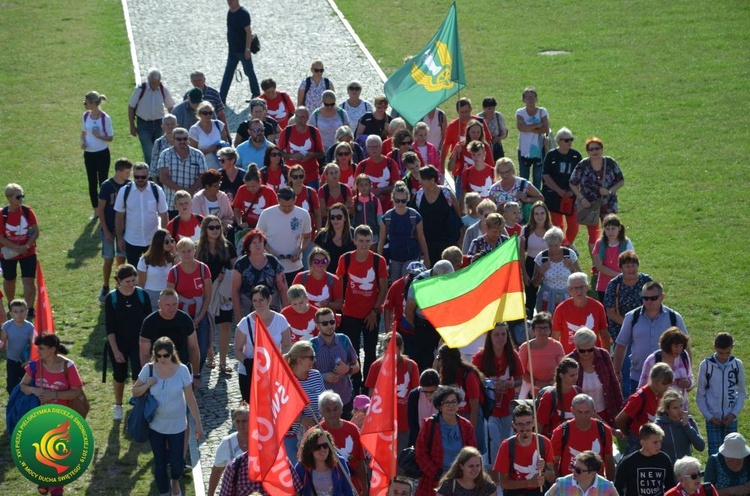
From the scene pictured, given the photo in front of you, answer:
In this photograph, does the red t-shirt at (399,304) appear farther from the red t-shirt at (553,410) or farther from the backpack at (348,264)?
the red t-shirt at (553,410)

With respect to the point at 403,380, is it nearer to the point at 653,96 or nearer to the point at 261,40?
the point at 653,96

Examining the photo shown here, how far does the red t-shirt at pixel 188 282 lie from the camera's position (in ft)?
50.4

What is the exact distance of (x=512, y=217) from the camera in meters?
16.3

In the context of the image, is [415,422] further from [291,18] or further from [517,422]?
[291,18]

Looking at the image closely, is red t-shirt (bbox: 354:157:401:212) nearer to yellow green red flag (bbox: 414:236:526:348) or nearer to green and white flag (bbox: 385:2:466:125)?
green and white flag (bbox: 385:2:466:125)

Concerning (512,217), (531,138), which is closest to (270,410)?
(512,217)

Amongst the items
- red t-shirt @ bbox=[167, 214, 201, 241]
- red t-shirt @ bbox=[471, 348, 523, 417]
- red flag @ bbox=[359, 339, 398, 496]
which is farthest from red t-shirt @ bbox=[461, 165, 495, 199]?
red flag @ bbox=[359, 339, 398, 496]

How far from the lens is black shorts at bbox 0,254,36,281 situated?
18125 millimetres

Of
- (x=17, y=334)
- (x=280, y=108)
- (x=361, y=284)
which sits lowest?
(x=361, y=284)

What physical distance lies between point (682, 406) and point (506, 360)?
190 centimetres

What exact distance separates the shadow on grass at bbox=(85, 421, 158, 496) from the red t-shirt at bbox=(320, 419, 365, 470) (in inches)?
99.6

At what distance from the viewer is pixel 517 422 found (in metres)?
11.8

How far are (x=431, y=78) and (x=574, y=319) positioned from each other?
20.3 feet

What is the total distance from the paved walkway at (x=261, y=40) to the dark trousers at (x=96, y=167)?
4.68 m
